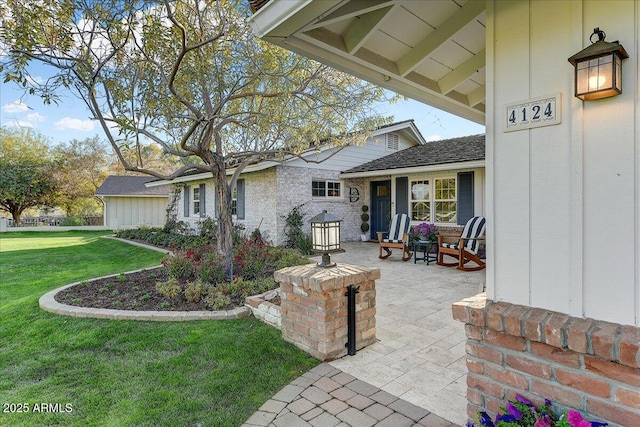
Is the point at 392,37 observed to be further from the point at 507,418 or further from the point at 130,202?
the point at 130,202

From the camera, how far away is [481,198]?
30.2 ft

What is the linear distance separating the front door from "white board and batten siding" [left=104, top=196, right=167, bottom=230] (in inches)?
579

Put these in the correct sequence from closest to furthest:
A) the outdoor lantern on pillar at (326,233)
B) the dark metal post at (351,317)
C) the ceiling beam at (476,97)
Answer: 1. the dark metal post at (351,317)
2. the ceiling beam at (476,97)
3. the outdoor lantern on pillar at (326,233)

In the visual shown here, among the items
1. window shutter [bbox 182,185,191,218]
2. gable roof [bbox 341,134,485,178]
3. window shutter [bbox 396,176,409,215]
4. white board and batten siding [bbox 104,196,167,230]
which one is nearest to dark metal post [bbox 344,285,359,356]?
gable roof [bbox 341,134,485,178]

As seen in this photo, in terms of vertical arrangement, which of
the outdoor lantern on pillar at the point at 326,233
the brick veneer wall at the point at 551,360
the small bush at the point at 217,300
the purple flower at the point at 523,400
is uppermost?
the outdoor lantern on pillar at the point at 326,233

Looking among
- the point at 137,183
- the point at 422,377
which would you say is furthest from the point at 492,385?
the point at 137,183

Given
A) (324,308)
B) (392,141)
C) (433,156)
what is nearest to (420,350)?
(324,308)

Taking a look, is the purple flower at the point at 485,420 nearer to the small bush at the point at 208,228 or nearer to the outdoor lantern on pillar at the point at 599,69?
the outdoor lantern on pillar at the point at 599,69

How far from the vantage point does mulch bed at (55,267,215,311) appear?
456cm

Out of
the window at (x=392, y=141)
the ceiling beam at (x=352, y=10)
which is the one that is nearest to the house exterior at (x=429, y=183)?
the window at (x=392, y=141)

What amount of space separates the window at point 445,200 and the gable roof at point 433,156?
31.3 inches

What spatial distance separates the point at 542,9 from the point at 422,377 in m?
2.56

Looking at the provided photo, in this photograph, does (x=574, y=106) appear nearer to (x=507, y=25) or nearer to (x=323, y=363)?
(x=507, y=25)

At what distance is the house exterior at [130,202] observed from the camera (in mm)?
21812
